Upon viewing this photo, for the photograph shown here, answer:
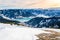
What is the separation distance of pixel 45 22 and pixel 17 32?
1.04 ft

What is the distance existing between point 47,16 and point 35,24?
0.16 meters

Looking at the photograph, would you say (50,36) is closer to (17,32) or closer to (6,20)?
(17,32)

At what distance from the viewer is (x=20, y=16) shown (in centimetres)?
140

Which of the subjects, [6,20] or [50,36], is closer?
[50,36]

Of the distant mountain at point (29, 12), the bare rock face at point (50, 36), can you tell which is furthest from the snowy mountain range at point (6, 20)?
the bare rock face at point (50, 36)

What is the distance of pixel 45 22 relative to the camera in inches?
52.4

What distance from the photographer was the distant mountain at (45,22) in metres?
1.30

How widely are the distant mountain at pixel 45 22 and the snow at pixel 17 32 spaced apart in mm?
81

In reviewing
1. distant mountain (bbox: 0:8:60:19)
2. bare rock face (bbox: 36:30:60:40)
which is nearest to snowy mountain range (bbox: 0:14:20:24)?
distant mountain (bbox: 0:8:60:19)

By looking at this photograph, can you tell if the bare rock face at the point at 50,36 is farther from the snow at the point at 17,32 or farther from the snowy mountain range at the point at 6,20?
the snowy mountain range at the point at 6,20

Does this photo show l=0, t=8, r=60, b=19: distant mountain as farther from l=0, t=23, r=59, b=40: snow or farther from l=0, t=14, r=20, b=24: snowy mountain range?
l=0, t=23, r=59, b=40: snow

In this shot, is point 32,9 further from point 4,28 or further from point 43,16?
point 4,28

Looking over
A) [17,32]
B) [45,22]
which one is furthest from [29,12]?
[17,32]

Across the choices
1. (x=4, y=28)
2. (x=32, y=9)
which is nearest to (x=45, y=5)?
(x=32, y=9)
